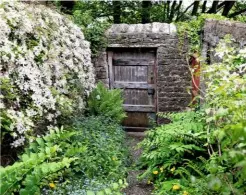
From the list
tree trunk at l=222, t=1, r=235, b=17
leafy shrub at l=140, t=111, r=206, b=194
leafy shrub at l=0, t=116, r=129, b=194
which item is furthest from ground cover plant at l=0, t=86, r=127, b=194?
tree trunk at l=222, t=1, r=235, b=17

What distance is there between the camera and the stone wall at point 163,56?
7059mm

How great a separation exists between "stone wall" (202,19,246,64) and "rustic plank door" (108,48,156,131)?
55.7 inches

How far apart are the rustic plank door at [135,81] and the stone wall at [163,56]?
200mm

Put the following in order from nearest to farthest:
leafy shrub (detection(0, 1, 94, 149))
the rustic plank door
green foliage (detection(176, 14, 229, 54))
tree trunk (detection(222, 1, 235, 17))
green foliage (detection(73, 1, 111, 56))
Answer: leafy shrub (detection(0, 1, 94, 149))
green foliage (detection(176, 14, 229, 54))
green foliage (detection(73, 1, 111, 56))
the rustic plank door
tree trunk (detection(222, 1, 235, 17))

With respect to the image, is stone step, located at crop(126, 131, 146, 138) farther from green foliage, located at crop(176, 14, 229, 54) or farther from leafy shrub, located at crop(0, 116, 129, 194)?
green foliage, located at crop(176, 14, 229, 54)

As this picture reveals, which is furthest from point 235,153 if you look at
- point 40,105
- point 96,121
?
point 96,121

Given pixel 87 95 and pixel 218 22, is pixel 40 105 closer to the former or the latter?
pixel 87 95

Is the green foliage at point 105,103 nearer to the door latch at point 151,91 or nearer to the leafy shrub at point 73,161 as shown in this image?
the leafy shrub at point 73,161

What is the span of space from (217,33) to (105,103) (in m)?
2.33

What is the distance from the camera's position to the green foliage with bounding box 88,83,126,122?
5875 mm

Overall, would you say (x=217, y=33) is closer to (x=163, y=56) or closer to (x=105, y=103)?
(x=163, y=56)

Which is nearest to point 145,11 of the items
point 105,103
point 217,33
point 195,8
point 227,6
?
point 195,8

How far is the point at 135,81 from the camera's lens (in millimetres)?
7523

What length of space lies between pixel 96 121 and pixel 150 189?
1.50 meters
